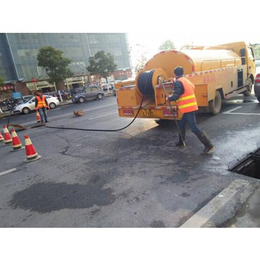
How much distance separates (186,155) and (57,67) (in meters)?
23.7

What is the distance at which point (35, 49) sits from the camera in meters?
40.7

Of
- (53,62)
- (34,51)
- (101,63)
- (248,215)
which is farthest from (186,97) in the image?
(34,51)

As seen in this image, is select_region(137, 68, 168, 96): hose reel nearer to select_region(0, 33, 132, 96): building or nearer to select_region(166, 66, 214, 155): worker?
select_region(166, 66, 214, 155): worker

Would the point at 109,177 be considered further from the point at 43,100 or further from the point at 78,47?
the point at 78,47

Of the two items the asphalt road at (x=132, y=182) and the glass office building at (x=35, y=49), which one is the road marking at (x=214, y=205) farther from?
the glass office building at (x=35, y=49)

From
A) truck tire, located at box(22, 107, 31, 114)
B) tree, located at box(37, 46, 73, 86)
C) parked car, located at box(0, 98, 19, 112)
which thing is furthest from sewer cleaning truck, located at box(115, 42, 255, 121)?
parked car, located at box(0, 98, 19, 112)

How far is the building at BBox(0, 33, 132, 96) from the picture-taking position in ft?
125

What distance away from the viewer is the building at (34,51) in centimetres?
3825

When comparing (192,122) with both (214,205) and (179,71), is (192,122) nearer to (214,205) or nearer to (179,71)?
(179,71)

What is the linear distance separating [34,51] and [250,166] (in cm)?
4433

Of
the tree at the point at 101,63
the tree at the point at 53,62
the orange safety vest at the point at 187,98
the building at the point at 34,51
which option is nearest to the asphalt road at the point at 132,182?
the orange safety vest at the point at 187,98

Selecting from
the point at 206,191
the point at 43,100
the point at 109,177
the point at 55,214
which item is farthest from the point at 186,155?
the point at 43,100

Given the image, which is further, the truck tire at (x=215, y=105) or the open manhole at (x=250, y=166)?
the truck tire at (x=215, y=105)

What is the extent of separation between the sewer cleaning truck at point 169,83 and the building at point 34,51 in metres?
32.9
